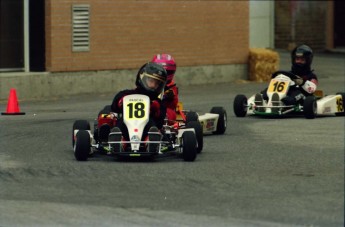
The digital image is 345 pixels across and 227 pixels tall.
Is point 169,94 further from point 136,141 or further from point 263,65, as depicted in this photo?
point 263,65

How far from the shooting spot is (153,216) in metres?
10.6

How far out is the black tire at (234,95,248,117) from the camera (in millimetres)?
19750

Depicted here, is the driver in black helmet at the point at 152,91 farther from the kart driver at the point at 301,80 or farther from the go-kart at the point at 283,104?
the kart driver at the point at 301,80

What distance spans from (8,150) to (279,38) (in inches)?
824

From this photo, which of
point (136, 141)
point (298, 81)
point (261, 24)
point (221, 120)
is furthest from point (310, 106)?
point (261, 24)

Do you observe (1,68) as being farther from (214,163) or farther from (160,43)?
(214,163)

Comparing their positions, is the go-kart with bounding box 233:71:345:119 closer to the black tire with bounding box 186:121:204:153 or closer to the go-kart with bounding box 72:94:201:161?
the black tire with bounding box 186:121:204:153

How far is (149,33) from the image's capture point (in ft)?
89.5

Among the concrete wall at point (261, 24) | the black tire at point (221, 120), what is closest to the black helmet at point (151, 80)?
the black tire at point (221, 120)

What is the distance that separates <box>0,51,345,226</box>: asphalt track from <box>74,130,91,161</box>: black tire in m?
0.11

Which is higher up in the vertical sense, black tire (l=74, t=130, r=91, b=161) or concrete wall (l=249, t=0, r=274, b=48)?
concrete wall (l=249, t=0, r=274, b=48)

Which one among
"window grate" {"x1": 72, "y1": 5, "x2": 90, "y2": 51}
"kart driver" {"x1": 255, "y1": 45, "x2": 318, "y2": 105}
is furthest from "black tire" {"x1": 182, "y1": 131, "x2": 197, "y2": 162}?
"window grate" {"x1": 72, "y1": 5, "x2": 90, "y2": 51}

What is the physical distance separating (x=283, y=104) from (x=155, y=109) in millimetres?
5314

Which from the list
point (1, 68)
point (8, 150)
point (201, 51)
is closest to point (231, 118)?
point (8, 150)
